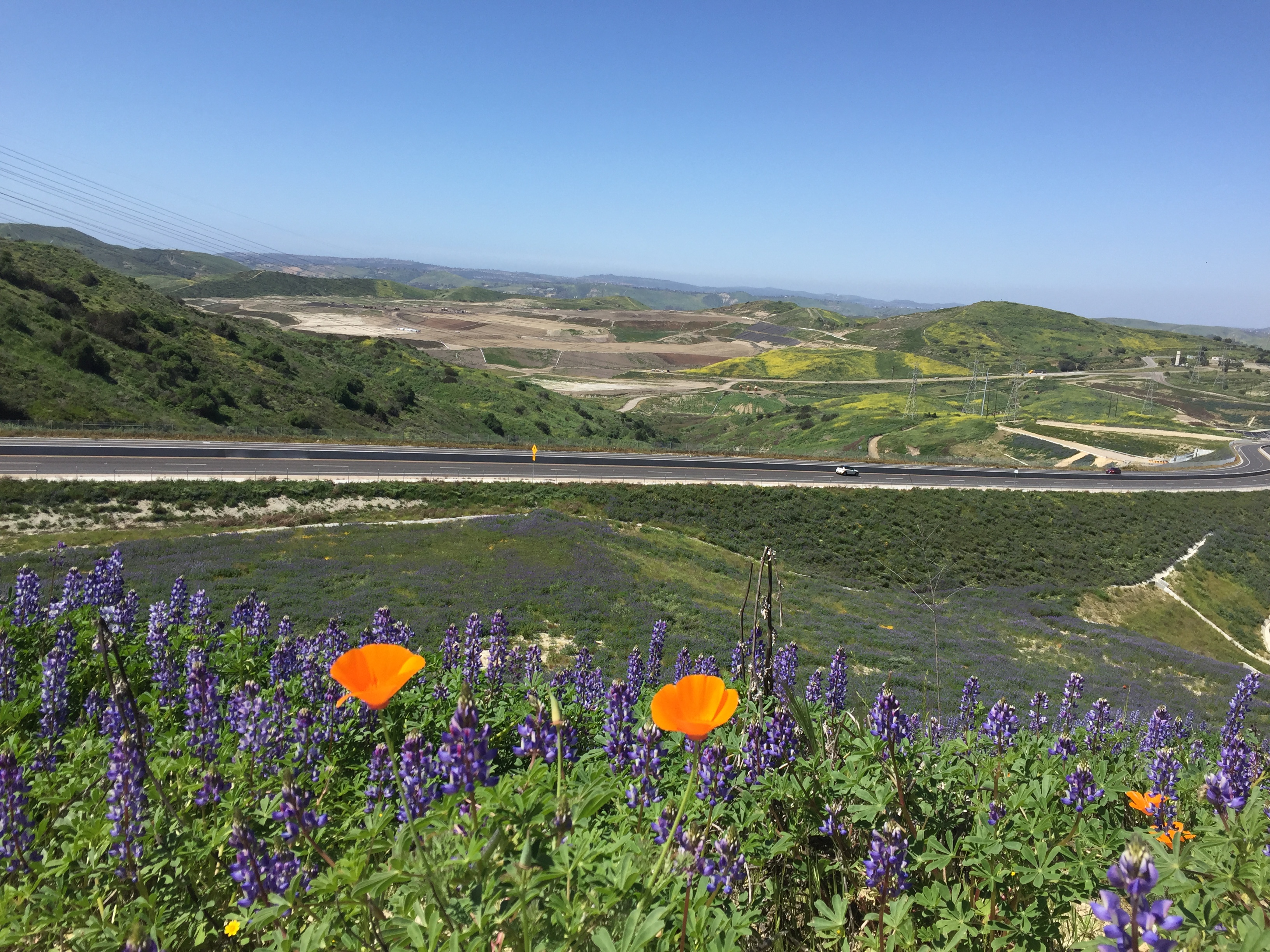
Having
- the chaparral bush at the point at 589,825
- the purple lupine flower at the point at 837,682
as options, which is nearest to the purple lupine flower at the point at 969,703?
the chaparral bush at the point at 589,825

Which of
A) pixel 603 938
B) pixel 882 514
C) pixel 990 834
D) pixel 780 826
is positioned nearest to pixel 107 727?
pixel 603 938

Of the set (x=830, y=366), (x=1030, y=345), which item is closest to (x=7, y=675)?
(x=830, y=366)

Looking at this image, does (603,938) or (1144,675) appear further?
(1144,675)

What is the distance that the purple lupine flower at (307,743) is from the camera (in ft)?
12.7

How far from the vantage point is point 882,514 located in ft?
133

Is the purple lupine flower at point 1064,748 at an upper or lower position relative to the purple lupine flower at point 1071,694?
upper

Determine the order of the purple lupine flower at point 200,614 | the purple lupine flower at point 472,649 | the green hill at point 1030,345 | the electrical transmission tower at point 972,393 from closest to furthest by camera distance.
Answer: the purple lupine flower at point 472,649 → the purple lupine flower at point 200,614 → the electrical transmission tower at point 972,393 → the green hill at point 1030,345

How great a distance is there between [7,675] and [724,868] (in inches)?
244

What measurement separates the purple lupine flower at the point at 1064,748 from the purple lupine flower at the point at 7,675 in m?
Result: 7.71

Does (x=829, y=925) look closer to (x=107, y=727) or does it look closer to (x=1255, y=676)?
(x=107, y=727)

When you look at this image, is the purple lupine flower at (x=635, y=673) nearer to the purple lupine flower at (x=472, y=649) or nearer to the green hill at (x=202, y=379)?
the purple lupine flower at (x=472, y=649)

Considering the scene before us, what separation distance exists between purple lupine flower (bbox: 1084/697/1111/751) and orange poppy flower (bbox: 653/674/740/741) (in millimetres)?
4845

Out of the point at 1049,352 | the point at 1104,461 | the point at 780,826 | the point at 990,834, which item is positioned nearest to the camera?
the point at 990,834

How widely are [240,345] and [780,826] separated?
83.1 metres
